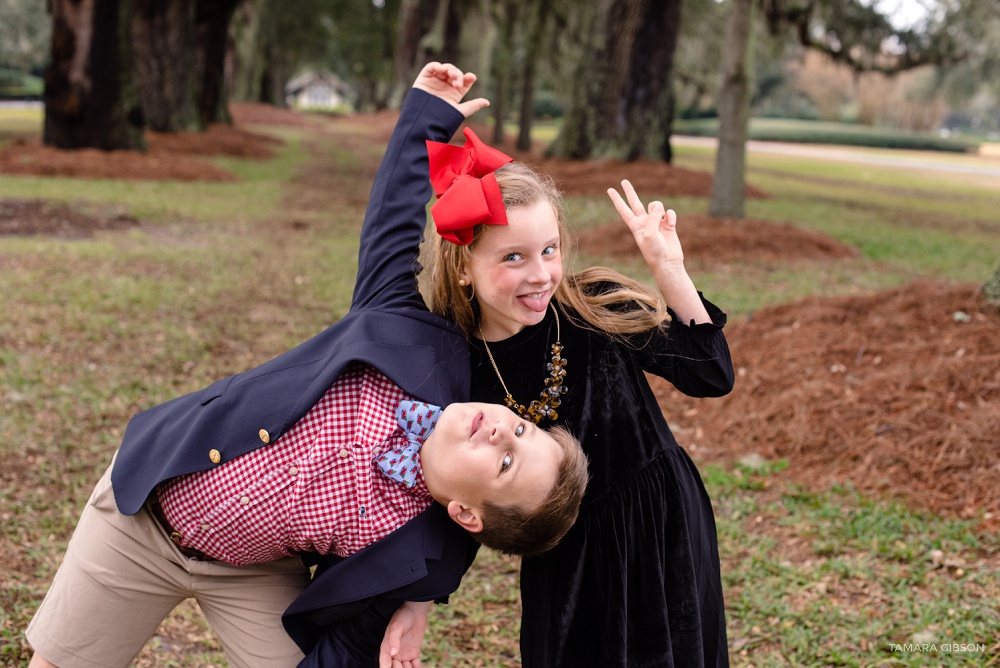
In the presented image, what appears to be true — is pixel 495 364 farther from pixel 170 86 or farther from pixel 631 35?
pixel 170 86

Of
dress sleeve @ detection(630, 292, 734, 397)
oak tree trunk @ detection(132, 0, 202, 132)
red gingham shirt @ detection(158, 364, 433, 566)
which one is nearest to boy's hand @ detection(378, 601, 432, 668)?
red gingham shirt @ detection(158, 364, 433, 566)

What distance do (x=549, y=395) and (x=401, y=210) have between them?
0.58 meters

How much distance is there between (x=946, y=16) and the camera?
14555mm

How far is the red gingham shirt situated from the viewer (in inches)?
71.4

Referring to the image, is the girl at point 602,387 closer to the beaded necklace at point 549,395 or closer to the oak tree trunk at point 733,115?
the beaded necklace at point 549,395

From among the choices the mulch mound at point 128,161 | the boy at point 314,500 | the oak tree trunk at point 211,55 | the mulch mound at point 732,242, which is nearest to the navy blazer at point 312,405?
the boy at point 314,500

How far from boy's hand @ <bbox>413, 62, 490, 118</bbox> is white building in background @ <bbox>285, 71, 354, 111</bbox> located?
9830cm

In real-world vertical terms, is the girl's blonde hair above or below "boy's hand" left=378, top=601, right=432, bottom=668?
above

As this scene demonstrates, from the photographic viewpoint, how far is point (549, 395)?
2012 millimetres

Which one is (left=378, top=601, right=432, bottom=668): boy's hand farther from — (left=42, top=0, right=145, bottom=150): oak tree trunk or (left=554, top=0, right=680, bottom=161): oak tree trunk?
(left=42, top=0, right=145, bottom=150): oak tree trunk

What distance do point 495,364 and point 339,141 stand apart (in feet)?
93.4

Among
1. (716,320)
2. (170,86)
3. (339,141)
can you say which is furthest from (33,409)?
(339,141)

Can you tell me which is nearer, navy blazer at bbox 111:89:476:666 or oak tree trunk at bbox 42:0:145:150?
navy blazer at bbox 111:89:476:666

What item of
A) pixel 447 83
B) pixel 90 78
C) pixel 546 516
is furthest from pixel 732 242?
pixel 90 78
